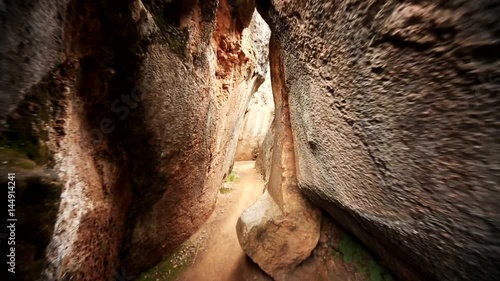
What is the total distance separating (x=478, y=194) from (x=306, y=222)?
2.31 meters

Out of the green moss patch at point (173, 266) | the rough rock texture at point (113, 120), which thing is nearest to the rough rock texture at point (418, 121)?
the rough rock texture at point (113, 120)

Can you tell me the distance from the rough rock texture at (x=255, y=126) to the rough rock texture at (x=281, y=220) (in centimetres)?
833

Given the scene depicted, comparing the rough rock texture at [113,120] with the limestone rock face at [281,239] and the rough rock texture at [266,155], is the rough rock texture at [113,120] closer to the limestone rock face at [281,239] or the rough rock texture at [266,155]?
the limestone rock face at [281,239]

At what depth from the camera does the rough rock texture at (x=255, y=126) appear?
39.9 ft

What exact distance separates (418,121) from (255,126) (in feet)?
38.8

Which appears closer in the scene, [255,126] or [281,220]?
[281,220]

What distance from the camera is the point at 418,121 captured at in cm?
99

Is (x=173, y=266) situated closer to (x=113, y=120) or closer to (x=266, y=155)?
(x=113, y=120)

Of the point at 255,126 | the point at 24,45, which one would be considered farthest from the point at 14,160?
the point at 255,126

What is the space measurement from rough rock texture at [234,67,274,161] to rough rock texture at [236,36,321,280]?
8.33 meters

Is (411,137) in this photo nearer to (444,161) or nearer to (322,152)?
(444,161)

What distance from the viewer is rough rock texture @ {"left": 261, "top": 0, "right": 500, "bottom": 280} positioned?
758mm

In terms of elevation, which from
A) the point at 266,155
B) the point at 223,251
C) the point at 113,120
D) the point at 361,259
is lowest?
the point at 223,251

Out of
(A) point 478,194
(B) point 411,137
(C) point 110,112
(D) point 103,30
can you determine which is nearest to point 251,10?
(D) point 103,30
